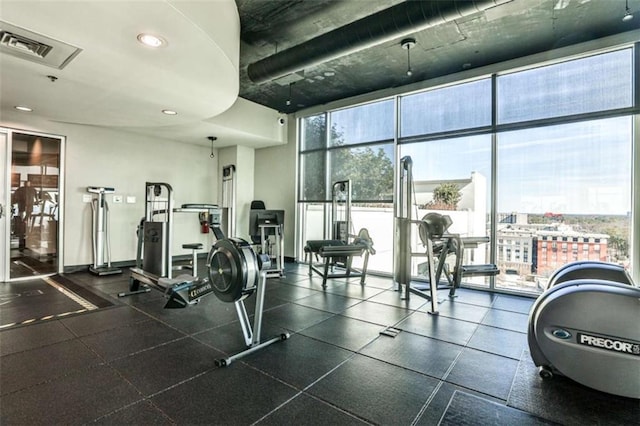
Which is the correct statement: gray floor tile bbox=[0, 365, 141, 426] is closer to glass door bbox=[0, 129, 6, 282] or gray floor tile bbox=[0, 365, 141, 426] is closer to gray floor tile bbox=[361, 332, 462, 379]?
gray floor tile bbox=[361, 332, 462, 379]

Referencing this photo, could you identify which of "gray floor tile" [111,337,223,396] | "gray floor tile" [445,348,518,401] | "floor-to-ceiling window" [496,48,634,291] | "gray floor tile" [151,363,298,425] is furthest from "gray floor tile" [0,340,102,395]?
"floor-to-ceiling window" [496,48,634,291]

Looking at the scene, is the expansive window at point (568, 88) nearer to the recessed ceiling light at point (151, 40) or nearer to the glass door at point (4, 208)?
the recessed ceiling light at point (151, 40)

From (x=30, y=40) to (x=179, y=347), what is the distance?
9.97 feet

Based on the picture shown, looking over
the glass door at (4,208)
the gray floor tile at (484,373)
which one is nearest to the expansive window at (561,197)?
the gray floor tile at (484,373)

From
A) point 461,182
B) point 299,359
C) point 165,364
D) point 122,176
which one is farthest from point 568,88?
point 122,176

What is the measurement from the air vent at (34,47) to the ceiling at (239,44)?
0.07m

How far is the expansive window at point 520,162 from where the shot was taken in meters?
4.12

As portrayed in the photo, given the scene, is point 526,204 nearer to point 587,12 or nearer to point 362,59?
point 587,12

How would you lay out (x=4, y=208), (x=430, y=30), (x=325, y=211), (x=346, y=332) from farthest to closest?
(x=325, y=211)
(x=4, y=208)
(x=430, y=30)
(x=346, y=332)

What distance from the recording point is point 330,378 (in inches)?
93.6

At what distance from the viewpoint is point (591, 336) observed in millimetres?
2229

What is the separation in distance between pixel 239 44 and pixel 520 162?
14.5 ft

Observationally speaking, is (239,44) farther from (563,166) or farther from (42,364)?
(563,166)

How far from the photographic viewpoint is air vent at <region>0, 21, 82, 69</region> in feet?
8.59
